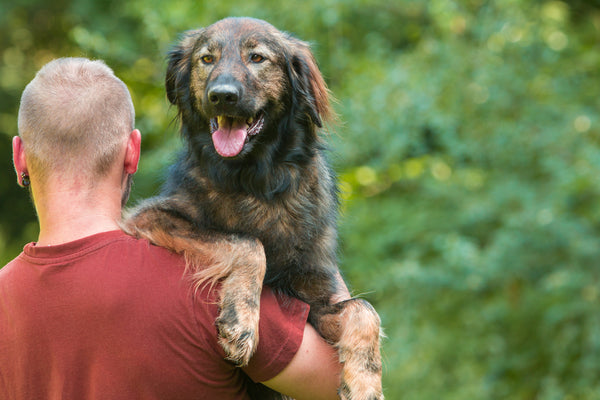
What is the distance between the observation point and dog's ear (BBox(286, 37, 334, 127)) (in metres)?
3.35

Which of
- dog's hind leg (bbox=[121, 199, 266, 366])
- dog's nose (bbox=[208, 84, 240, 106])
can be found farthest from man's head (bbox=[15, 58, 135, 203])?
dog's nose (bbox=[208, 84, 240, 106])

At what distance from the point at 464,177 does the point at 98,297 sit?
218 inches

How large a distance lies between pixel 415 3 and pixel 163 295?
6.28m

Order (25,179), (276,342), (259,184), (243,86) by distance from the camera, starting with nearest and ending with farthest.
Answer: (276,342), (25,179), (243,86), (259,184)

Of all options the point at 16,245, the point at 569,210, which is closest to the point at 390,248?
the point at 569,210

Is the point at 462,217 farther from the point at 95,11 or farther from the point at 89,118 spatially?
the point at 95,11

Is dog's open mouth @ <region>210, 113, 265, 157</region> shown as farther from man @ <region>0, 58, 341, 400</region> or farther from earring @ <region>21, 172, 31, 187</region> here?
earring @ <region>21, 172, 31, 187</region>

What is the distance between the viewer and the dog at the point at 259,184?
2.89m

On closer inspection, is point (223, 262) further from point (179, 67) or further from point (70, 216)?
point (179, 67)

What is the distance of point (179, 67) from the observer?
3451mm

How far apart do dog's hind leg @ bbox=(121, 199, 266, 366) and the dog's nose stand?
20.8 inches

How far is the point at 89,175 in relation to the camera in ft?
7.72

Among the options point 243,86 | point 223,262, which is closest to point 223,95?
point 243,86

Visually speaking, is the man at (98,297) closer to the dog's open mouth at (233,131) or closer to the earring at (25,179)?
the earring at (25,179)
